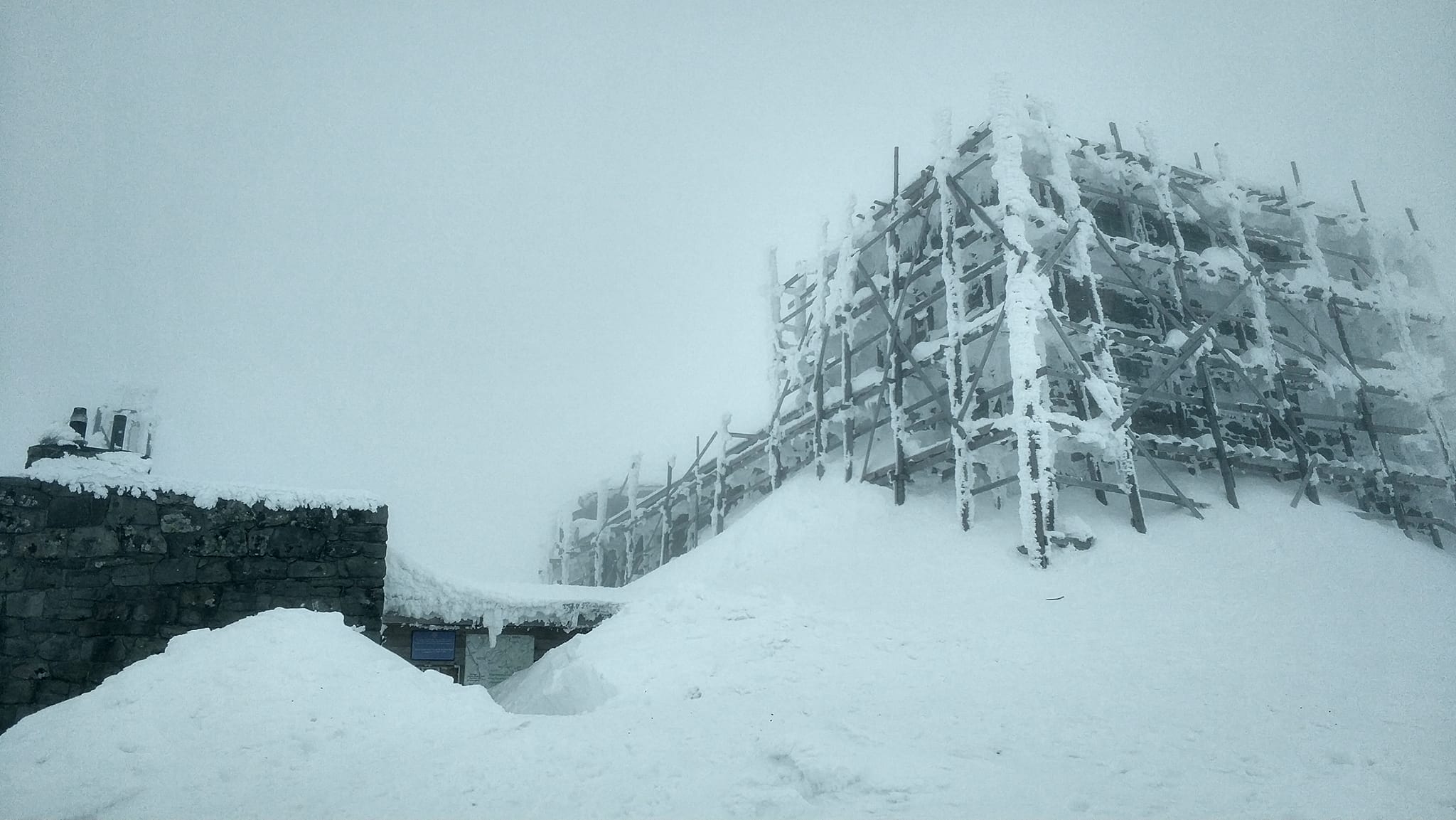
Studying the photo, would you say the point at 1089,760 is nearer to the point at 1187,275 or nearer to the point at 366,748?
the point at 366,748

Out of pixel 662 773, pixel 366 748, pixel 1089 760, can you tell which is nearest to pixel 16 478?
pixel 366 748

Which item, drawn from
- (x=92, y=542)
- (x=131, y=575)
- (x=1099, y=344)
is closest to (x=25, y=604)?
(x=92, y=542)

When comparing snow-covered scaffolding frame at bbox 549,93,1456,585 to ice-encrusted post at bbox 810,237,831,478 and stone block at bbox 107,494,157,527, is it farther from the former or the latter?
stone block at bbox 107,494,157,527

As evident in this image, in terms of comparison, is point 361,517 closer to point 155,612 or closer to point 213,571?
point 213,571

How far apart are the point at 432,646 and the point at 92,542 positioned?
16.1ft

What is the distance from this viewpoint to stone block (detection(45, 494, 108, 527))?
8.03 meters

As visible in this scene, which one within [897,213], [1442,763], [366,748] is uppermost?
[897,213]

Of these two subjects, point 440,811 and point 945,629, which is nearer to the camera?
point 440,811

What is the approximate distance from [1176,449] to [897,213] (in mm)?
8619

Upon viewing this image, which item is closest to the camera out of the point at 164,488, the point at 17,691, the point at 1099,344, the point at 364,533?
the point at 17,691

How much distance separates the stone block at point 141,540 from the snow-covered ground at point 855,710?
3.96ft

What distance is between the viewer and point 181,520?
8.47 m

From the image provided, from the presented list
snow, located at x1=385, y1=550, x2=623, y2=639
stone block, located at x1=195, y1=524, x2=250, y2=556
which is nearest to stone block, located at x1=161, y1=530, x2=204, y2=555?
stone block, located at x1=195, y1=524, x2=250, y2=556

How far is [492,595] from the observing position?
1163cm
